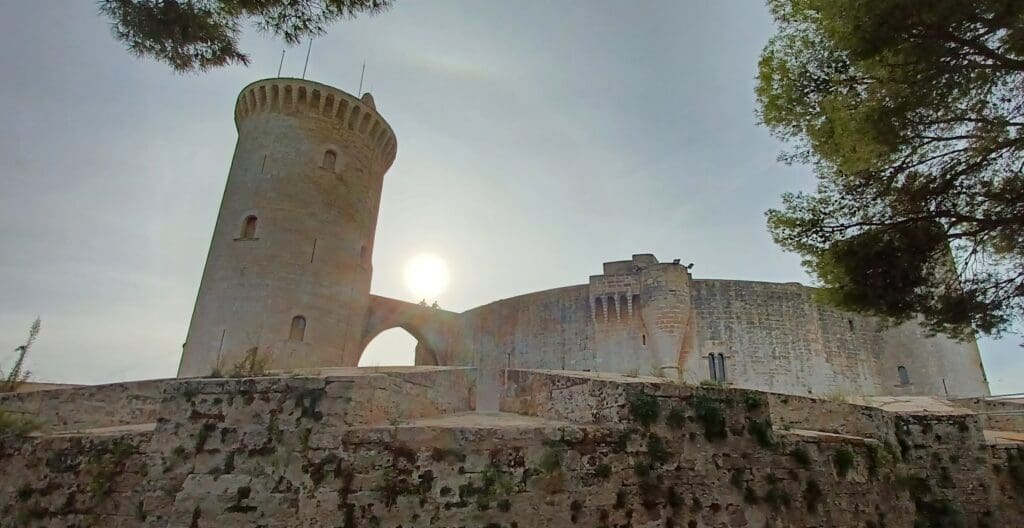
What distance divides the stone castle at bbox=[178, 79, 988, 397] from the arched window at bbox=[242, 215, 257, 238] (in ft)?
0.11

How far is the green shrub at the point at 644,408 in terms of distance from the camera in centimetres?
514

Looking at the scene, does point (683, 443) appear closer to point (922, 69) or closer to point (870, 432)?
point (870, 432)

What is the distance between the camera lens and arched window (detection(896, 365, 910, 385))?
18312mm

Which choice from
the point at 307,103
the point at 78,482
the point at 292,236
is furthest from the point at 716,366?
the point at 78,482

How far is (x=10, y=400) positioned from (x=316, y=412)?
4.86m

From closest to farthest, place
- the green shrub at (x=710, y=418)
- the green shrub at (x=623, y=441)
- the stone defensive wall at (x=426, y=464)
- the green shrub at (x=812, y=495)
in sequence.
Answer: the stone defensive wall at (x=426, y=464) → the green shrub at (x=623, y=441) → the green shrub at (x=710, y=418) → the green shrub at (x=812, y=495)

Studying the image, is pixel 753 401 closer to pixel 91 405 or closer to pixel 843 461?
pixel 843 461

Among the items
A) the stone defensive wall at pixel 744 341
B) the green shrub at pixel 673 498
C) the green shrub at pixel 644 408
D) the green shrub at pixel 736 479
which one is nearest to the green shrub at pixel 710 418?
the green shrub at pixel 736 479

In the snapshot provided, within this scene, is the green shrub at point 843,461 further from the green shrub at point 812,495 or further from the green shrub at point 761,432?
the green shrub at point 761,432

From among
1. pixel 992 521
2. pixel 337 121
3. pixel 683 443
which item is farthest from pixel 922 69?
pixel 337 121

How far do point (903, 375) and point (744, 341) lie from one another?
19.9 ft

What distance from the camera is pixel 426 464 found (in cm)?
463

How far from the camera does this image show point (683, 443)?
204 inches

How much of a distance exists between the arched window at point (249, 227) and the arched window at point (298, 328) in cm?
270
